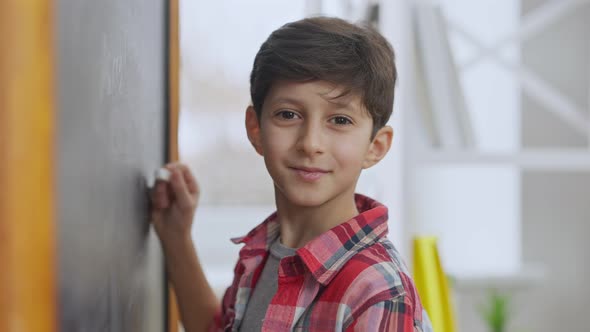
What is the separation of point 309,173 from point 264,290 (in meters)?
0.16

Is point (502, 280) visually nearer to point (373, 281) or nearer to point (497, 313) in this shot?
point (497, 313)

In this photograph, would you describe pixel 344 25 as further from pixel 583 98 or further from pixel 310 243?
pixel 583 98

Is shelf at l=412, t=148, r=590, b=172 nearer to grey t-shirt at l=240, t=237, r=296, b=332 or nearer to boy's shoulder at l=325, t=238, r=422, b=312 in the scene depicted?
grey t-shirt at l=240, t=237, r=296, b=332

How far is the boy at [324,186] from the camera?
2.03 ft

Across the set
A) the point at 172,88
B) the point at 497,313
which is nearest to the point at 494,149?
the point at 497,313

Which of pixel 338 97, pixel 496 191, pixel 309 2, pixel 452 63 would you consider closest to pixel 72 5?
pixel 338 97

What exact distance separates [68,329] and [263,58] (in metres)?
0.39

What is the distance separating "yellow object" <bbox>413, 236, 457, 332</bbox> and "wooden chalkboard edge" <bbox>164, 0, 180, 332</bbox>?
37cm

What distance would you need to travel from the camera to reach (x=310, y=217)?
74 centimetres

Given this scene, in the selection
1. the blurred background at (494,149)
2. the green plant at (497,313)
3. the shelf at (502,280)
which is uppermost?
the blurred background at (494,149)

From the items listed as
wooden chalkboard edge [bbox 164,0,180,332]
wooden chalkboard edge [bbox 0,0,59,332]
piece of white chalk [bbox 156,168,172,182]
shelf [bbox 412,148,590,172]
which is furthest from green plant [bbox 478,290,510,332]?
wooden chalkboard edge [bbox 0,0,59,332]

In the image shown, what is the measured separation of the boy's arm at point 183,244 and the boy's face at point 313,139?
25 centimetres

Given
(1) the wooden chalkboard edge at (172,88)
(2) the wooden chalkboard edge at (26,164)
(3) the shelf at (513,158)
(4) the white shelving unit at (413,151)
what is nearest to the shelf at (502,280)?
(4) the white shelving unit at (413,151)

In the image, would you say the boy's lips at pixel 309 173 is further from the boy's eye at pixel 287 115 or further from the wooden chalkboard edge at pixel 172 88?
the wooden chalkboard edge at pixel 172 88
